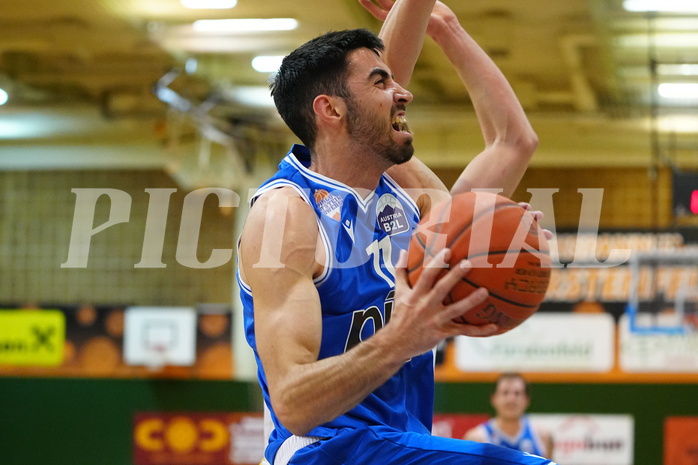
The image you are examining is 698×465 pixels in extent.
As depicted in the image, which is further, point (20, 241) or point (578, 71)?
point (20, 241)

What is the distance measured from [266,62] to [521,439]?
4.58 meters

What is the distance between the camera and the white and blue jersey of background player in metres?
2.19

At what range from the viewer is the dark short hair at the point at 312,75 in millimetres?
2482

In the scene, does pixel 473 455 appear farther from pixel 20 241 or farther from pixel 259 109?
pixel 20 241

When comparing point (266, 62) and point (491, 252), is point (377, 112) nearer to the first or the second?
point (491, 252)

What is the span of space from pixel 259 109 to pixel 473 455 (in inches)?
340

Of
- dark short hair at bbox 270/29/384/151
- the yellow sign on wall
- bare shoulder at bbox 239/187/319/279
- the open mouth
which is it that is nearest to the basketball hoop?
the yellow sign on wall

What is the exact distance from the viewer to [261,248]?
7.23 ft

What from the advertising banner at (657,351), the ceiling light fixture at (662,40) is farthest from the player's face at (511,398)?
the ceiling light fixture at (662,40)

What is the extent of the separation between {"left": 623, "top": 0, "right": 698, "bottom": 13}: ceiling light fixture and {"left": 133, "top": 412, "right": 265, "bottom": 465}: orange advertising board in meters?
4.99

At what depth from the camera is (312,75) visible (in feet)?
8.29

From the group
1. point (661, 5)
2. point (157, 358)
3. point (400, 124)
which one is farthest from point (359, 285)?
point (157, 358)

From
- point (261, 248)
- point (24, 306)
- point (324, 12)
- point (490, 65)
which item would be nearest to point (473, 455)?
point (261, 248)

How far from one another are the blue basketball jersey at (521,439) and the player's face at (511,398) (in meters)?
0.13
